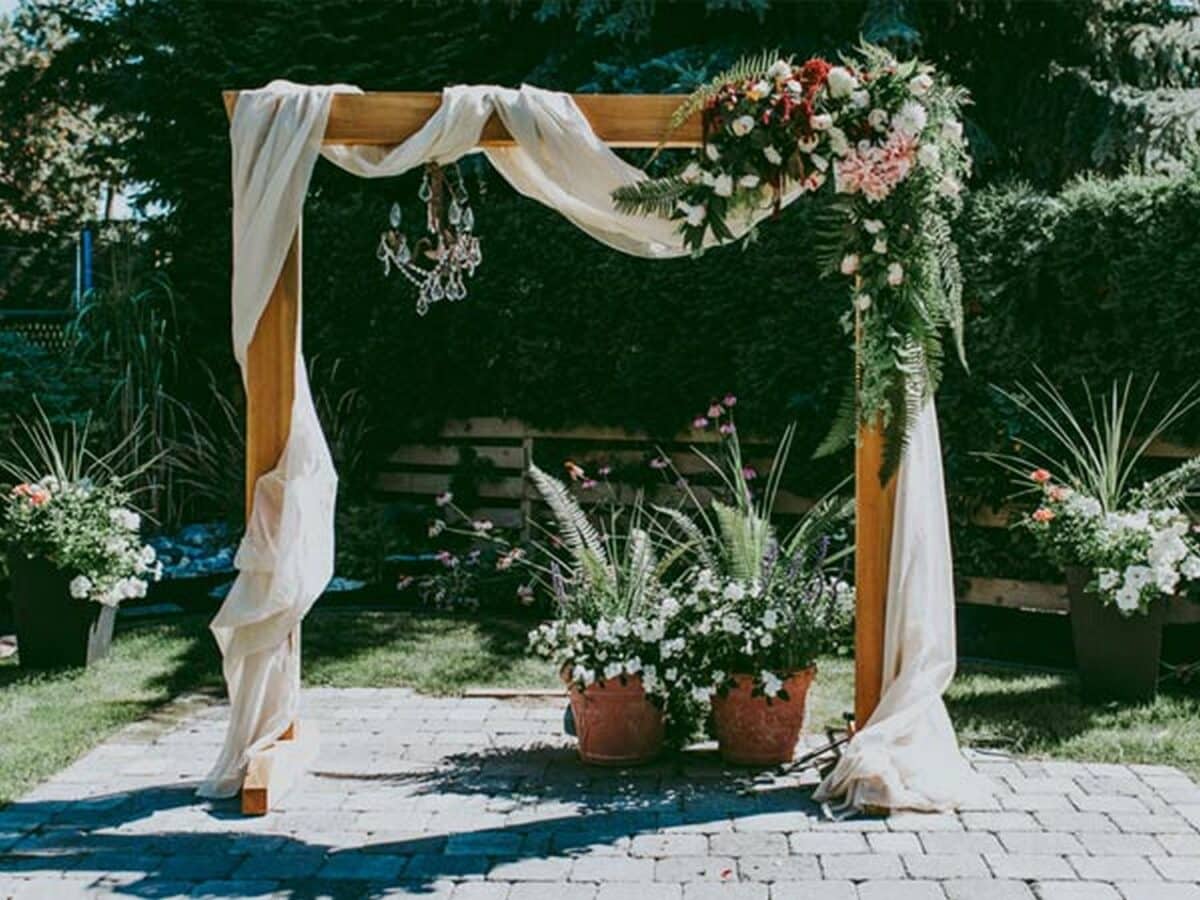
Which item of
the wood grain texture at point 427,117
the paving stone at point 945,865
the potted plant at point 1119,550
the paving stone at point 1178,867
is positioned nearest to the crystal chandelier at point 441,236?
the wood grain texture at point 427,117

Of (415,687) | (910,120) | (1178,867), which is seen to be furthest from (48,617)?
(1178,867)

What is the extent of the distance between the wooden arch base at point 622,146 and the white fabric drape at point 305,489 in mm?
54

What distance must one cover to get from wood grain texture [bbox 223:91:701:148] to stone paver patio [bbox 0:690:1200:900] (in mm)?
2167

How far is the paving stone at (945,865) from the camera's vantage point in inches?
148

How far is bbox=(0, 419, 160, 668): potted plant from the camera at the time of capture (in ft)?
20.5

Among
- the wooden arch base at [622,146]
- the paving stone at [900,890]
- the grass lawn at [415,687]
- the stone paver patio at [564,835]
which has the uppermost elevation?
the wooden arch base at [622,146]

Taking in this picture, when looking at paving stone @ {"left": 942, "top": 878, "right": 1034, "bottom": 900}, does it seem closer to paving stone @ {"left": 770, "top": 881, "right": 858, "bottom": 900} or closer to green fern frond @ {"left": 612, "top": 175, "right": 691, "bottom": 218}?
paving stone @ {"left": 770, "top": 881, "right": 858, "bottom": 900}

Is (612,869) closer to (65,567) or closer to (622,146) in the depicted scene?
(622,146)

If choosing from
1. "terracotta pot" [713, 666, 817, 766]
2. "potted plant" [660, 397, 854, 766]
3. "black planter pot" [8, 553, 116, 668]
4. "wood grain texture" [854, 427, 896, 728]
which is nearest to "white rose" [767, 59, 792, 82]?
"wood grain texture" [854, 427, 896, 728]

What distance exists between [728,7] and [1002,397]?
4.04 m

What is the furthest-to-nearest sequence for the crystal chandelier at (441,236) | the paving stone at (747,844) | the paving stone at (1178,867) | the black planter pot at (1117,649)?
the black planter pot at (1117,649)
the crystal chandelier at (441,236)
the paving stone at (747,844)
the paving stone at (1178,867)

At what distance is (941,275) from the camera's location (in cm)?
462

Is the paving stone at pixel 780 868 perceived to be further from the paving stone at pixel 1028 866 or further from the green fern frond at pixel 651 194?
the green fern frond at pixel 651 194

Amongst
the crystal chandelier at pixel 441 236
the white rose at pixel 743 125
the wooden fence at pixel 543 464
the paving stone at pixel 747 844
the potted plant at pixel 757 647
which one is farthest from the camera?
the wooden fence at pixel 543 464
